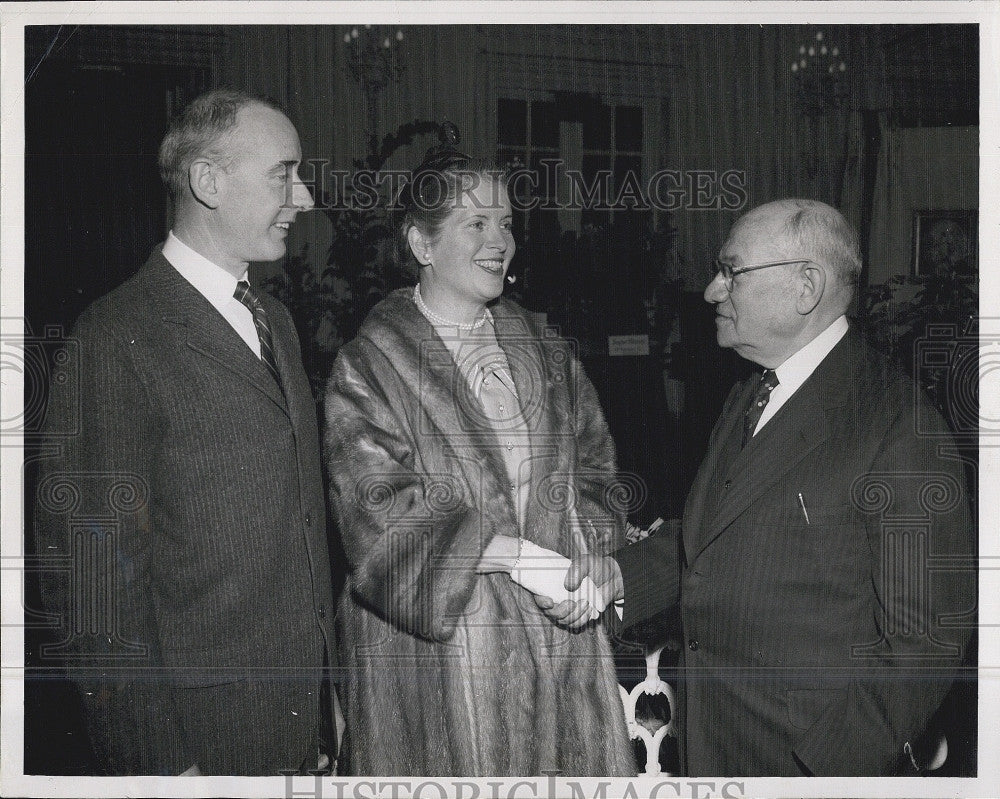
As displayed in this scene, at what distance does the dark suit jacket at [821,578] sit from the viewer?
3.23 metres

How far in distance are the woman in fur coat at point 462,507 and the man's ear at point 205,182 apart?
652mm

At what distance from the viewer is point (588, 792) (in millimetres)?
3553

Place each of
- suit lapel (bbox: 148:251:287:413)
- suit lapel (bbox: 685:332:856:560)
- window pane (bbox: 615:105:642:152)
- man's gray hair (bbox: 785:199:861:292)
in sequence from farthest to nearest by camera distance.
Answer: window pane (bbox: 615:105:642:152), man's gray hair (bbox: 785:199:861:292), suit lapel (bbox: 148:251:287:413), suit lapel (bbox: 685:332:856:560)

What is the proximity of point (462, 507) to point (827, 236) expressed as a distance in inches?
61.7

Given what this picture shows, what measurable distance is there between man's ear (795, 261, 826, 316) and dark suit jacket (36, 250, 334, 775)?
171 centimetres

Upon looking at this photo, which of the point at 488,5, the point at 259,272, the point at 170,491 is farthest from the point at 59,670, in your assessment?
the point at 488,5

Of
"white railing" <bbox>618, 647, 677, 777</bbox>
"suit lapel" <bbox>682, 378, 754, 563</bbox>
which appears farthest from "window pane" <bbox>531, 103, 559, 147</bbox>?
"white railing" <bbox>618, 647, 677, 777</bbox>

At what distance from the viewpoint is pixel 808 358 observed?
10.9 ft

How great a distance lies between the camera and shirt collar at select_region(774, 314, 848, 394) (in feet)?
10.8

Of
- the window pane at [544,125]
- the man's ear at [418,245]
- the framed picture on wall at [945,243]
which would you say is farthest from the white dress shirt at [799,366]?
the man's ear at [418,245]

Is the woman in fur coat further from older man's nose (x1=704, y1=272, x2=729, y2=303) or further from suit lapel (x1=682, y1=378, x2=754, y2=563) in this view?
older man's nose (x1=704, y1=272, x2=729, y2=303)

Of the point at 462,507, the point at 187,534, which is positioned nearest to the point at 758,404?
the point at 462,507

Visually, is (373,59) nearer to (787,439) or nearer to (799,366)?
(799,366)

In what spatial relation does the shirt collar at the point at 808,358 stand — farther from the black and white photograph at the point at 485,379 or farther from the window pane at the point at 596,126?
the window pane at the point at 596,126
